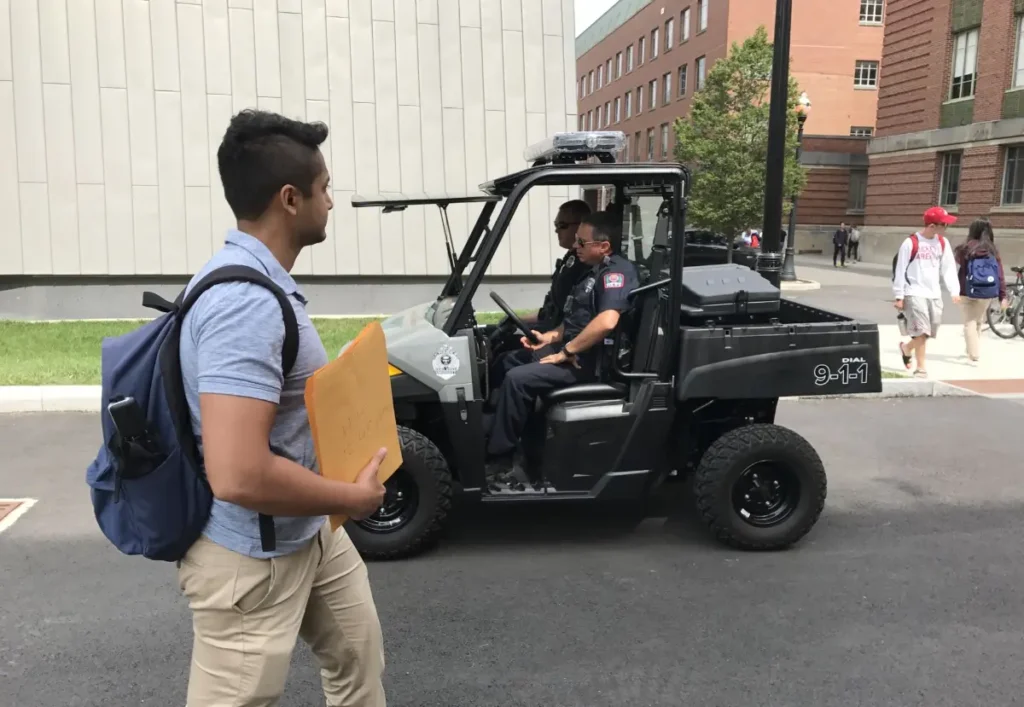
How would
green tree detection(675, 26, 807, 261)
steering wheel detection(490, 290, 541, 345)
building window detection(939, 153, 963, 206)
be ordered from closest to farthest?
steering wheel detection(490, 290, 541, 345) → green tree detection(675, 26, 807, 261) → building window detection(939, 153, 963, 206)

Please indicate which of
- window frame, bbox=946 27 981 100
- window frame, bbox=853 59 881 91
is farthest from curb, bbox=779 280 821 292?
window frame, bbox=853 59 881 91

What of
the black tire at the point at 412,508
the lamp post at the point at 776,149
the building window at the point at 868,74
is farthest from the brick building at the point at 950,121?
the black tire at the point at 412,508

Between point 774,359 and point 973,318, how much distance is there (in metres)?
7.38

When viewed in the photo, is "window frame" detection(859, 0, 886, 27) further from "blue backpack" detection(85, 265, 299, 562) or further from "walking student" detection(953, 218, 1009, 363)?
"blue backpack" detection(85, 265, 299, 562)

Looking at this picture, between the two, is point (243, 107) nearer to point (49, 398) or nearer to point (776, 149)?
point (49, 398)

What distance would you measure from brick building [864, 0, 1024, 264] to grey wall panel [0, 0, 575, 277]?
64.8ft

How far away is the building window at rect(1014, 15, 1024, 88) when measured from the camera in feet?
86.3

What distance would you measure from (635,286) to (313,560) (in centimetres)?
285

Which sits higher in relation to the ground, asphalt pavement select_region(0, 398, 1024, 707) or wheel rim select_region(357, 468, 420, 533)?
wheel rim select_region(357, 468, 420, 533)

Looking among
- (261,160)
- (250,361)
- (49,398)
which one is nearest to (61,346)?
(49,398)

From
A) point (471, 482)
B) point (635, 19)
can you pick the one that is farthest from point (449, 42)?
point (635, 19)

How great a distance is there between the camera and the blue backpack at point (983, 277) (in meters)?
10.1

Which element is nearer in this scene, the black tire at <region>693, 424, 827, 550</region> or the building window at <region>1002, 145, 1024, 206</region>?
the black tire at <region>693, 424, 827, 550</region>

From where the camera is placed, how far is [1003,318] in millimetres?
12773
